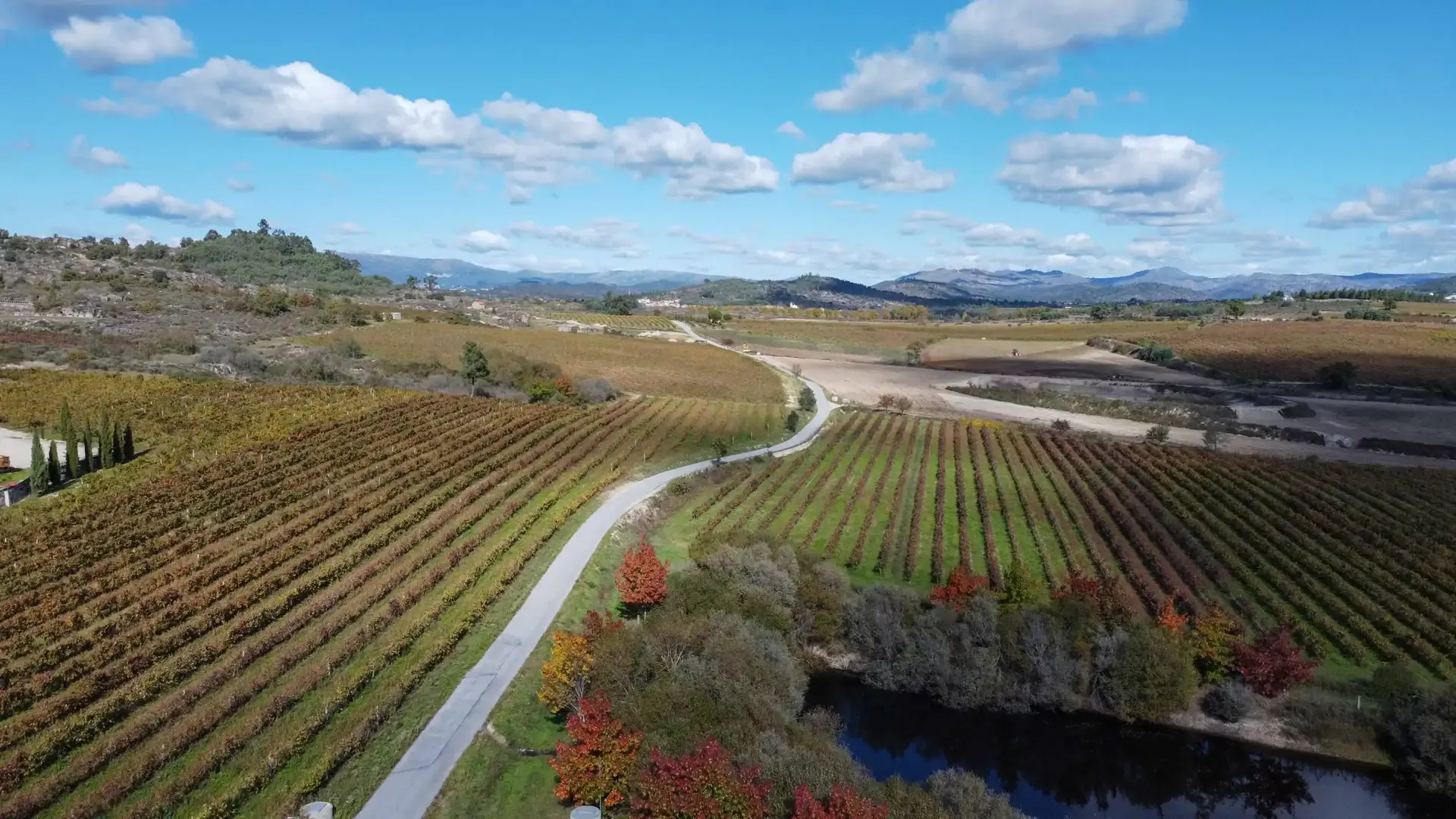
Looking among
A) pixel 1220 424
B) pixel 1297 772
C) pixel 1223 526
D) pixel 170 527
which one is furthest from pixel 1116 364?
pixel 170 527

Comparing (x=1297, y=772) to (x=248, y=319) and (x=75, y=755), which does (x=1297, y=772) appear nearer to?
(x=75, y=755)

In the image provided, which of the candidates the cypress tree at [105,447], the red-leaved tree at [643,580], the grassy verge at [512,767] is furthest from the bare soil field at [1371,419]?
the cypress tree at [105,447]

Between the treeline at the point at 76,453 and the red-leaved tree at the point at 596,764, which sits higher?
→ the treeline at the point at 76,453

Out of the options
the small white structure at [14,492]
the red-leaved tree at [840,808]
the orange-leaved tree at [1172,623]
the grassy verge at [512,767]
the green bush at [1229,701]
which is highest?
the small white structure at [14,492]

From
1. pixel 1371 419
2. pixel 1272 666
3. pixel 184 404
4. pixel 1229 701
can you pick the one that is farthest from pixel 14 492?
pixel 1371 419

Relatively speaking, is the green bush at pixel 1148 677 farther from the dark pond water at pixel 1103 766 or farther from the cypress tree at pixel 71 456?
the cypress tree at pixel 71 456

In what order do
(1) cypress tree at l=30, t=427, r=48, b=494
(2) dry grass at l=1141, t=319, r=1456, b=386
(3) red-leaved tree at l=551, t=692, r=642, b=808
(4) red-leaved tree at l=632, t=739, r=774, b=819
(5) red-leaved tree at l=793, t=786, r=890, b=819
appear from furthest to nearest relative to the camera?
(2) dry grass at l=1141, t=319, r=1456, b=386
(1) cypress tree at l=30, t=427, r=48, b=494
(3) red-leaved tree at l=551, t=692, r=642, b=808
(4) red-leaved tree at l=632, t=739, r=774, b=819
(5) red-leaved tree at l=793, t=786, r=890, b=819

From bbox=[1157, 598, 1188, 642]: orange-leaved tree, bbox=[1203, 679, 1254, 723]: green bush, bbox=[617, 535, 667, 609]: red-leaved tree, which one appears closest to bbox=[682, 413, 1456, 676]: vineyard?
bbox=[1157, 598, 1188, 642]: orange-leaved tree

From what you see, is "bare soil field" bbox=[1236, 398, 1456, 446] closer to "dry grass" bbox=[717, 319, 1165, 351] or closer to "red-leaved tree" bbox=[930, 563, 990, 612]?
"red-leaved tree" bbox=[930, 563, 990, 612]
